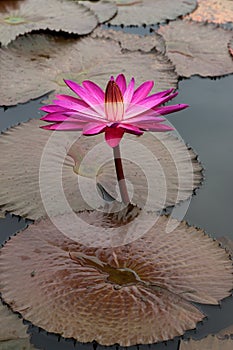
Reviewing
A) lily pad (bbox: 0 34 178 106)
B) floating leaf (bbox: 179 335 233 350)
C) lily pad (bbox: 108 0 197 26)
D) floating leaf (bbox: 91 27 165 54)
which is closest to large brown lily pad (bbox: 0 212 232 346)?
floating leaf (bbox: 179 335 233 350)

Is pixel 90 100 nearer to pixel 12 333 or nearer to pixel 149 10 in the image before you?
pixel 12 333

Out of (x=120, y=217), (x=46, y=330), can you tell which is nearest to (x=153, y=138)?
(x=120, y=217)

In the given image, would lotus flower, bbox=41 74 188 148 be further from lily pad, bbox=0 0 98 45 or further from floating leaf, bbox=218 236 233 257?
lily pad, bbox=0 0 98 45

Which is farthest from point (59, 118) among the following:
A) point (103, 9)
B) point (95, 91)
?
point (103, 9)

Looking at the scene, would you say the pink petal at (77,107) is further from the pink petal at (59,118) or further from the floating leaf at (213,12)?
the floating leaf at (213,12)

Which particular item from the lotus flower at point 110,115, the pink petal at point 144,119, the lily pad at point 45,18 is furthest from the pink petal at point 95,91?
the lily pad at point 45,18
